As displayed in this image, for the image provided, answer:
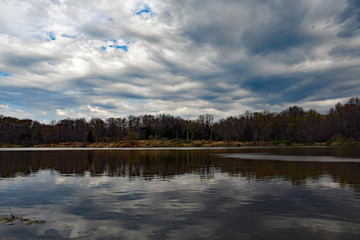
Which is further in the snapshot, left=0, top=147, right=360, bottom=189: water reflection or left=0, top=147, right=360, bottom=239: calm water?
left=0, top=147, right=360, bottom=189: water reflection

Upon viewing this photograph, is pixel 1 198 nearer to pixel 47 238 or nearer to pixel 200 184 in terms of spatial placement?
pixel 47 238

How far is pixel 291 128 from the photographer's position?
17688cm

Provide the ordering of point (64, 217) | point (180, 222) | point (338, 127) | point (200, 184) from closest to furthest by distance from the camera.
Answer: point (180, 222) < point (64, 217) < point (200, 184) < point (338, 127)

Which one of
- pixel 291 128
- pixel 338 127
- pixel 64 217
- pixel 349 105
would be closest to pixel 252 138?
pixel 291 128

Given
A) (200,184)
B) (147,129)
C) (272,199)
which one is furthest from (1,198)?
(147,129)

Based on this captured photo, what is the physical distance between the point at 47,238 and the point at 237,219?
8.30 m

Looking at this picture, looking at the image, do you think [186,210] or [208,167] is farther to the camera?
[208,167]

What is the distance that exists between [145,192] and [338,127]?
180059 millimetres

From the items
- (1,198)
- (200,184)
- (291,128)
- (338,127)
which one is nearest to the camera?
(1,198)

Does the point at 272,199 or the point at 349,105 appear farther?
the point at 349,105

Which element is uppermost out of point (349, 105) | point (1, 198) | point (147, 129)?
point (349, 105)

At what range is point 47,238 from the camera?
9.99 m

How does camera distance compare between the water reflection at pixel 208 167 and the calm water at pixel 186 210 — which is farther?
the water reflection at pixel 208 167

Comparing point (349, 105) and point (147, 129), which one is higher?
point (349, 105)
